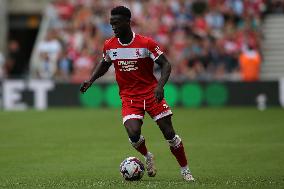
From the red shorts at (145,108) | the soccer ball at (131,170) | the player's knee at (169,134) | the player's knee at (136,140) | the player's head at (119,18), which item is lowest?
the soccer ball at (131,170)

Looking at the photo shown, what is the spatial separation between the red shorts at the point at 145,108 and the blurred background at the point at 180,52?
16.9 meters

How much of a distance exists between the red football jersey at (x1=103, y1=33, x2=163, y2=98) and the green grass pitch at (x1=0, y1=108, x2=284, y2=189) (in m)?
1.34

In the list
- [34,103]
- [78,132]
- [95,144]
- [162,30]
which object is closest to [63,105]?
[34,103]

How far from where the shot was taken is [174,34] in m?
32.2

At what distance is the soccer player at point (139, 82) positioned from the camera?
40.9ft

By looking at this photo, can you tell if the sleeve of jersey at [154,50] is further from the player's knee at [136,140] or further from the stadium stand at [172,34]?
the stadium stand at [172,34]

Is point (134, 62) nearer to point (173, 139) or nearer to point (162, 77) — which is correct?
point (162, 77)

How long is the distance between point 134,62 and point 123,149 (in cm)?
537

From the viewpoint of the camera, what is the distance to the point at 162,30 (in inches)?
1265

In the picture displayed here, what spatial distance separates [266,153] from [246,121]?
24.2 feet

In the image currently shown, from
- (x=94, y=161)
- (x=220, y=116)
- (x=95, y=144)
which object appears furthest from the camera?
(x=220, y=116)

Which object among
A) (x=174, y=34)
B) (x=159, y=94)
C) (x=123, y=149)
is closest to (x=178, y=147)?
(x=159, y=94)

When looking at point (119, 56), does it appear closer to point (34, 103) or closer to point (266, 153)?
point (266, 153)

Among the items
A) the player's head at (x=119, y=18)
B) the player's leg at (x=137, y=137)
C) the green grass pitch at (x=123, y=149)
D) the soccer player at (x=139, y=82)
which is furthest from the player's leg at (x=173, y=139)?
the player's head at (x=119, y=18)
